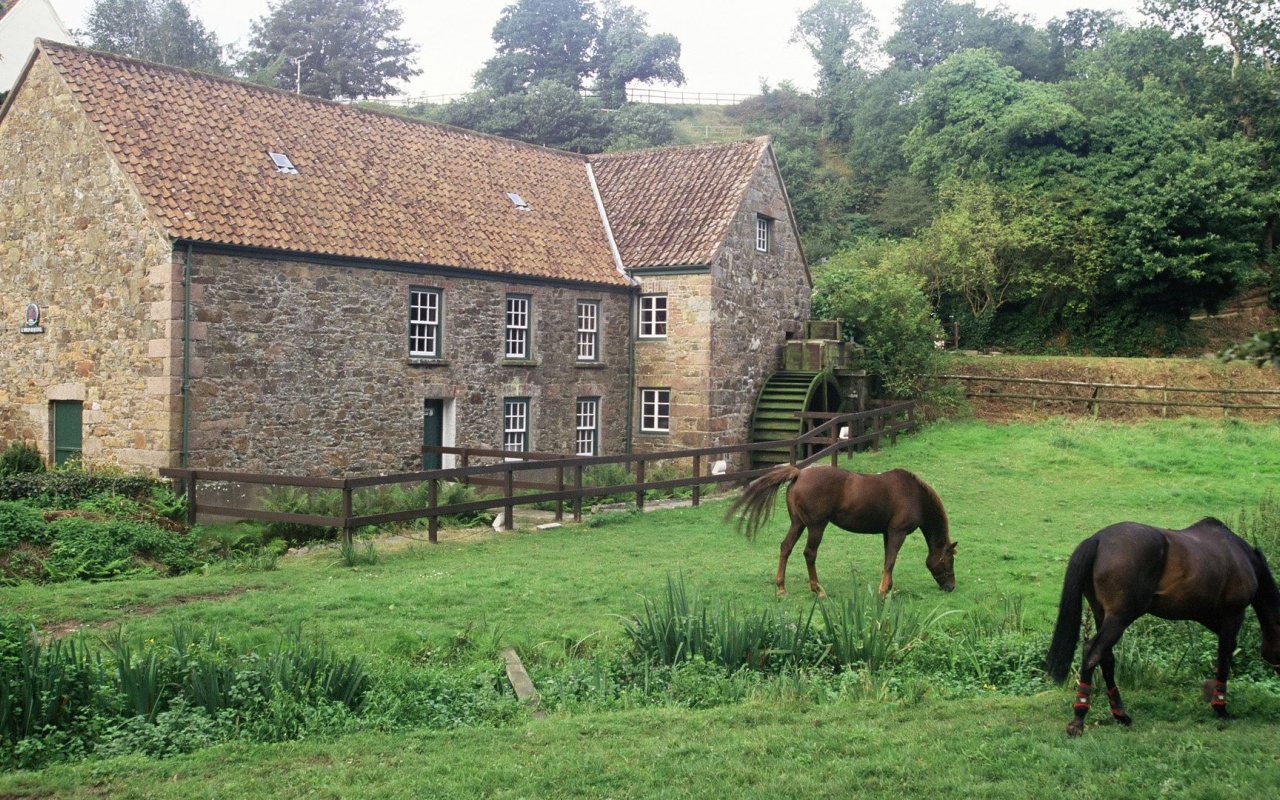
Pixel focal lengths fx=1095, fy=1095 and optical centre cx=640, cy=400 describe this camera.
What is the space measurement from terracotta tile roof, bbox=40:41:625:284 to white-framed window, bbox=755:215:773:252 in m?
3.89

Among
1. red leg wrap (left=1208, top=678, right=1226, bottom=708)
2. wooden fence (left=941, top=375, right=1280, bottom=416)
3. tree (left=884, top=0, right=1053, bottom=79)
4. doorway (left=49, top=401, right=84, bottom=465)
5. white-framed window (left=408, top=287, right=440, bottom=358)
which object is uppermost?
tree (left=884, top=0, right=1053, bottom=79)

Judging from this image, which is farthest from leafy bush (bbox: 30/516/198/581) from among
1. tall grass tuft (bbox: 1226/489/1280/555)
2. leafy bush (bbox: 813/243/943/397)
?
leafy bush (bbox: 813/243/943/397)

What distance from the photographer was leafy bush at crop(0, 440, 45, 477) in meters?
19.8

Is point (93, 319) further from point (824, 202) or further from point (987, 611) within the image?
point (824, 202)

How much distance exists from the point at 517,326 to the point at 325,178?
5.00 m

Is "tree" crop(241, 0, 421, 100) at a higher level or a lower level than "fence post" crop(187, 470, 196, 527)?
higher

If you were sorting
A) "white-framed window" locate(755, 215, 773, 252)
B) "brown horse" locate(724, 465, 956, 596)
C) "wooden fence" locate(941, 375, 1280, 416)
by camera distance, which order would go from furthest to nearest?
"wooden fence" locate(941, 375, 1280, 416)
"white-framed window" locate(755, 215, 773, 252)
"brown horse" locate(724, 465, 956, 596)

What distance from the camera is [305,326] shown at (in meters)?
19.7

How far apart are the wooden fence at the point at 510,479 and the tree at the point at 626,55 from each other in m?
50.6

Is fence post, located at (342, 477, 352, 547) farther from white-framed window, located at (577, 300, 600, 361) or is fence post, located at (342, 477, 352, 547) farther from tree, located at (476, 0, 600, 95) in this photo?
tree, located at (476, 0, 600, 95)

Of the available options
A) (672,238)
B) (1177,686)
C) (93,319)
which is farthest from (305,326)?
(1177,686)

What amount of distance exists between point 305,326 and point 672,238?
989 cm

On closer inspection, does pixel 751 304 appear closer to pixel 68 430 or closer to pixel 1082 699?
pixel 68 430

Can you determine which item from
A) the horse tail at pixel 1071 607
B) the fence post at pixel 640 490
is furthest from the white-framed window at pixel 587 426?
the horse tail at pixel 1071 607
